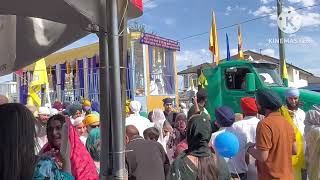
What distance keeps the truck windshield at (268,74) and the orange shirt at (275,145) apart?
21.2 feet

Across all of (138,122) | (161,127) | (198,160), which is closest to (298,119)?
(161,127)

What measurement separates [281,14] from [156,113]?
13.0 meters

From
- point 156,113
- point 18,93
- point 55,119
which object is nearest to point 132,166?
point 55,119

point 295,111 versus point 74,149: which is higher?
point 295,111

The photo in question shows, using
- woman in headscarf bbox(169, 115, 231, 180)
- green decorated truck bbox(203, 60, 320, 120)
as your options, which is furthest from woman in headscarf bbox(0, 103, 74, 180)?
green decorated truck bbox(203, 60, 320, 120)

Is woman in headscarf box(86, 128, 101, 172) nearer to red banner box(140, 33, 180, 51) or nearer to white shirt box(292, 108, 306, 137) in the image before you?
white shirt box(292, 108, 306, 137)

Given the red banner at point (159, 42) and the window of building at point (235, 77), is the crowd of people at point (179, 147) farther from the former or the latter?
the red banner at point (159, 42)

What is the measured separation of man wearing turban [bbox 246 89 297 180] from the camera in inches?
162

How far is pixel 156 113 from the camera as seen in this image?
7.18 metres

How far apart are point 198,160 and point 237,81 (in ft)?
24.8

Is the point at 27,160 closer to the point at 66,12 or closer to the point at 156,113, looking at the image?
the point at 66,12

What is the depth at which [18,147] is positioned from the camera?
7.37 feet

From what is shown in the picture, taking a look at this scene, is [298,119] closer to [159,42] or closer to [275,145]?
[275,145]

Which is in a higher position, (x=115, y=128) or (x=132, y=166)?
(x=115, y=128)
